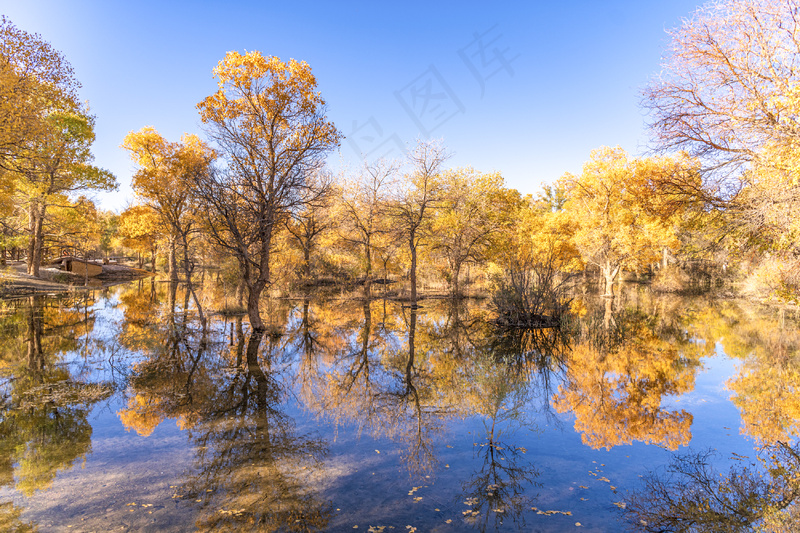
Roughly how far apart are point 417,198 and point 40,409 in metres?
17.3

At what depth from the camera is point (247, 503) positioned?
4141 millimetres

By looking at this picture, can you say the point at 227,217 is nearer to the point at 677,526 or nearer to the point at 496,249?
the point at 677,526

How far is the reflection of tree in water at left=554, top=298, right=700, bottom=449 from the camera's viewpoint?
21.2 ft

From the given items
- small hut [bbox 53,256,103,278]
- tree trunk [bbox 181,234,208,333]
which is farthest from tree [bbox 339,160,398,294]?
small hut [bbox 53,256,103,278]

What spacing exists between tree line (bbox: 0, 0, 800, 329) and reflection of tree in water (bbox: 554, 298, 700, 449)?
2.80 metres

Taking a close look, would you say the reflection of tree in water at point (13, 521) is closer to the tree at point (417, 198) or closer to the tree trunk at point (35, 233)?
the tree at point (417, 198)

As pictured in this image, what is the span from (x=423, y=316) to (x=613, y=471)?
12605 mm

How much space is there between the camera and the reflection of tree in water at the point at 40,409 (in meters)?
4.82

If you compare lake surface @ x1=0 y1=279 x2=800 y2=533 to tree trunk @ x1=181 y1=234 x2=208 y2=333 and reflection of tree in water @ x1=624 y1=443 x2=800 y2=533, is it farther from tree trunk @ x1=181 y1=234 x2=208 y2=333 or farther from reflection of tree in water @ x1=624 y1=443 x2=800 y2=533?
tree trunk @ x1=181 y1=234 x2=208 y2=333

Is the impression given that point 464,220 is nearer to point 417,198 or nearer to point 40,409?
point 417,198

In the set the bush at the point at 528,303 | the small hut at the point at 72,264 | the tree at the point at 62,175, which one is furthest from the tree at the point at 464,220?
the small hut at the point at 72,264

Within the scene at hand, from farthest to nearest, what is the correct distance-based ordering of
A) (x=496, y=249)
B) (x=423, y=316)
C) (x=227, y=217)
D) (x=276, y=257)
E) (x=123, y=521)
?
(x=276, y=257)
(x=496, y=249)
(x=423, y=316)
(x=227, y=217)
(x=123, y=521)

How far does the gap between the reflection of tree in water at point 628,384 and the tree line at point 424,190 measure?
2.80m

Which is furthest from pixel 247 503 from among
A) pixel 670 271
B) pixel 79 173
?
pixel 670 271
